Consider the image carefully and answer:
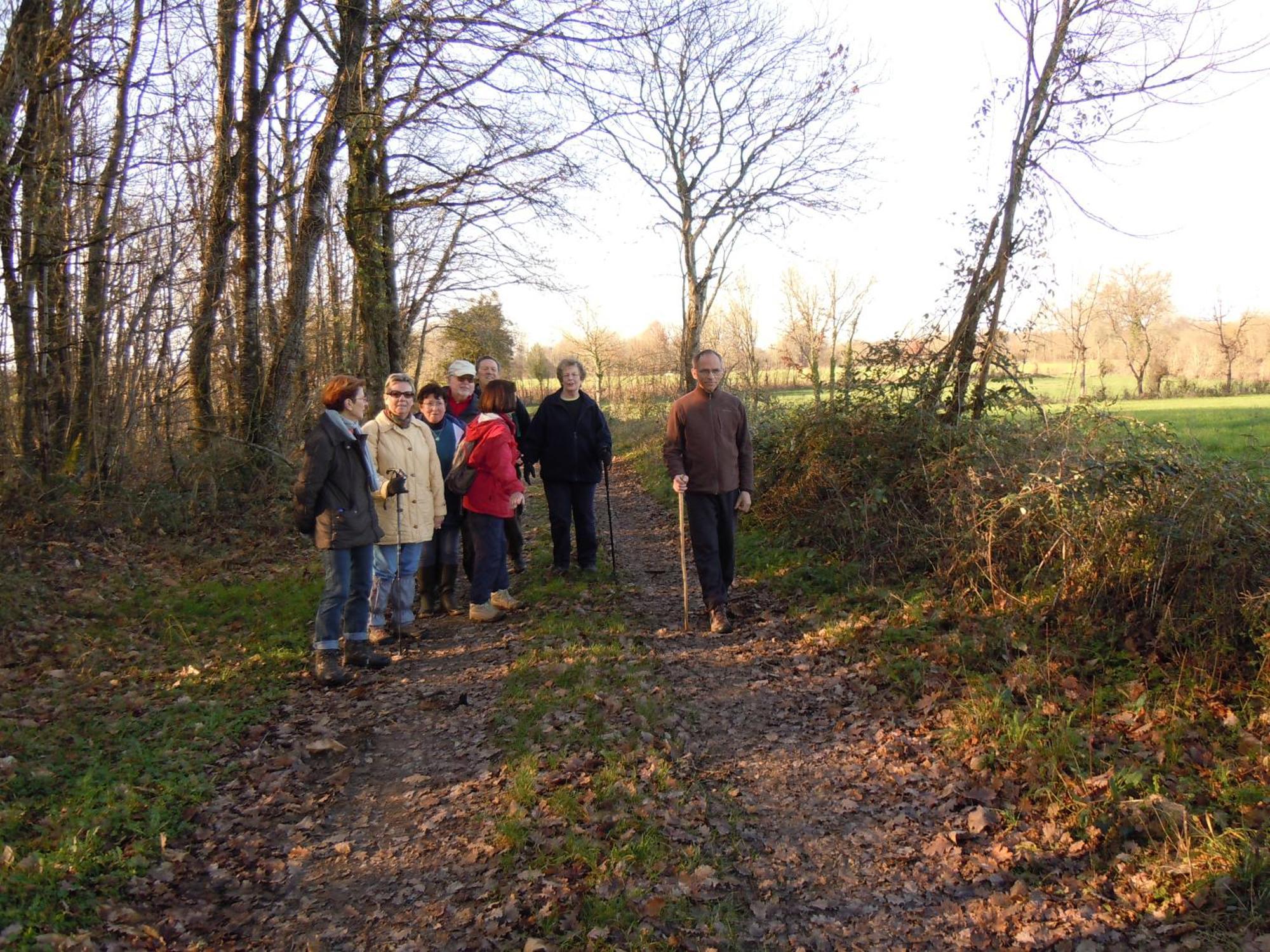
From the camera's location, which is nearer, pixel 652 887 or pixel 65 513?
pixel 652 887

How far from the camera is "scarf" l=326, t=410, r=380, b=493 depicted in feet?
20.3

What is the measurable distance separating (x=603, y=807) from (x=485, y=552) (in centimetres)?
367

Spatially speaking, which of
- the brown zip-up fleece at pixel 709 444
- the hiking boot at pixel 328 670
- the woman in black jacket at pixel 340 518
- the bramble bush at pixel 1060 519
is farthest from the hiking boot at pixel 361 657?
the bramble bush at pixel 1060 519

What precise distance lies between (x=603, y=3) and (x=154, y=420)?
8077 mm

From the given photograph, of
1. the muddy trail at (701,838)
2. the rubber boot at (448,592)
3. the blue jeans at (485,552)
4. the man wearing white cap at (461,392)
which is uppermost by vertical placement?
the man wearing white cap at (461,392)

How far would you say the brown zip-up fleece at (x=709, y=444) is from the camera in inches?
285

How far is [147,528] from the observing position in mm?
9891

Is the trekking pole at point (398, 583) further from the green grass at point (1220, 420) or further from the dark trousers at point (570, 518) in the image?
the green grass at point (1220, 420)

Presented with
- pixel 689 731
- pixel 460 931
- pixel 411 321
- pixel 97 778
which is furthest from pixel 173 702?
pixel 411 321

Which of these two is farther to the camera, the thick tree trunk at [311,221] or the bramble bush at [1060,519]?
the thick tree trunk at [311,221]

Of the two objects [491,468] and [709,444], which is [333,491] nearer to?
[491,468]

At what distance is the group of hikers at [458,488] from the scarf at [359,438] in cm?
1

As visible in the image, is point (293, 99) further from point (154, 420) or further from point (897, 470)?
point (897, 470)

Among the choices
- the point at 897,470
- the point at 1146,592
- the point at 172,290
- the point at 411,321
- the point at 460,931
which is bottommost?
the point at 460,931
